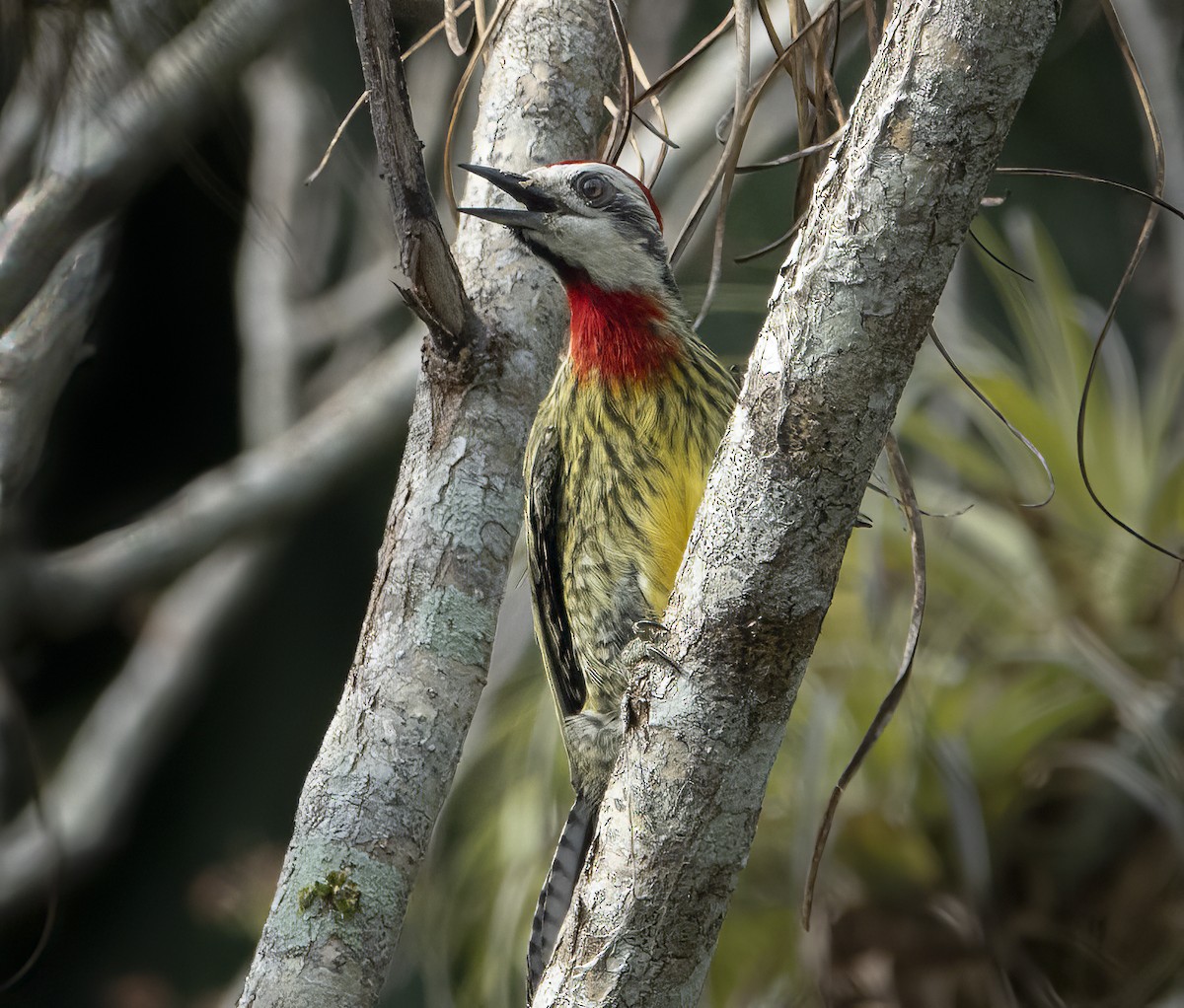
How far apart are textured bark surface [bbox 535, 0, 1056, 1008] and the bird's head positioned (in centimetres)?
95

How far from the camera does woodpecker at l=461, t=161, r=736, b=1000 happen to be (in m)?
2.15

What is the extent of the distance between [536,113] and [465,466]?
0.75 m

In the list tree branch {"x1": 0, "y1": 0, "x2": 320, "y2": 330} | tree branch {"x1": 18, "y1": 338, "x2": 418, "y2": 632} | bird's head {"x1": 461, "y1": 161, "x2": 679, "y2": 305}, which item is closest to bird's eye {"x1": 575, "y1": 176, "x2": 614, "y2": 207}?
bird's head {"x1": 461, "y1": 161, "x2": 679, "y2": 305}

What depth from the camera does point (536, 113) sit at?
2412 mm

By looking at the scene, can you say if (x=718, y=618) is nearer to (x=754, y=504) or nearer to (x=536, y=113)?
(x=754, y=504)

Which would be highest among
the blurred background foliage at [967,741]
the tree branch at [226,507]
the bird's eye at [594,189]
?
the tree branch at [226,507]

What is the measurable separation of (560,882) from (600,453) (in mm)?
781

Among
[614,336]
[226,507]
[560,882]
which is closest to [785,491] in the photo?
[614,336]

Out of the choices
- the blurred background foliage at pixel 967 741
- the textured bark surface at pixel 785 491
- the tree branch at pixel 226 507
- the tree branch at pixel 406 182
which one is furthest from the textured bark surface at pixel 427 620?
the tree branch at pixel 226 507

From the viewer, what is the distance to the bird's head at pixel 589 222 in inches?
89.1

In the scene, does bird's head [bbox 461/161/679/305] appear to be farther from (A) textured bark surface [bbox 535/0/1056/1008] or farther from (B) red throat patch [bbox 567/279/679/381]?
(A) textured bark surface [bbox 535/0/1056/1008]

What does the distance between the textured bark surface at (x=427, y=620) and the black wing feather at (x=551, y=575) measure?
121mm

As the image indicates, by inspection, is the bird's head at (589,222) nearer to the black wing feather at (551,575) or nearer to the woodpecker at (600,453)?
the woodpecker at (600,453)

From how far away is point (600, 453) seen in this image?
7.36ft
